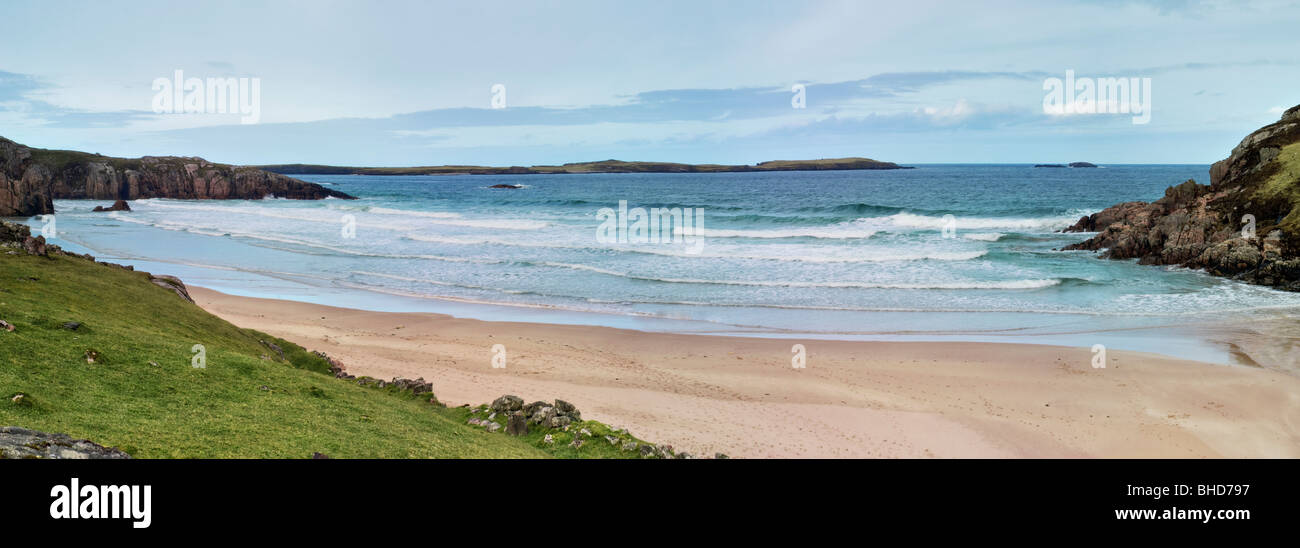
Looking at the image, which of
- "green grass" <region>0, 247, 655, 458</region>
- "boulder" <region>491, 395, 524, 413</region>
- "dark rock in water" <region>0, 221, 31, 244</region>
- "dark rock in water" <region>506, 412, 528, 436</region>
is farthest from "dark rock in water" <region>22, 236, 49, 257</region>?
"dark rock in water" <region>506, 412, 528, 436</region>

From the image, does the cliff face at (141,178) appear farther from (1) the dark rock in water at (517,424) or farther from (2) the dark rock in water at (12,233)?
(1) the dark rock in water at (517,424)

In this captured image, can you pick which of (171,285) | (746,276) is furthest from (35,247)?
(746,276)

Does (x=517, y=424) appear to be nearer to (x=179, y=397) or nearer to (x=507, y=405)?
(x=507, y=405)

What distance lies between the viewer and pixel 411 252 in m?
47.3

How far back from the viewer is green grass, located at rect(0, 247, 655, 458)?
Result: 8.55 m

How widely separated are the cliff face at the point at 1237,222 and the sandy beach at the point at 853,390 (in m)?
19.9

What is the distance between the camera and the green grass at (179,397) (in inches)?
337

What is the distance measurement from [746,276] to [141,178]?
356 feet

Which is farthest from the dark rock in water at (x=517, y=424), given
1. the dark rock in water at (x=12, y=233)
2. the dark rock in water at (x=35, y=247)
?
the dark rock in water at (x=12, y=233)

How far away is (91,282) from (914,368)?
20338 millimetres

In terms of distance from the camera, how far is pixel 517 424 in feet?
42.5
